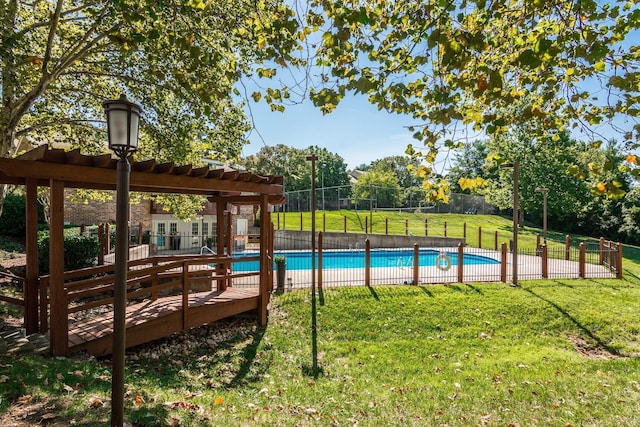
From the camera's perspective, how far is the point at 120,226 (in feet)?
9.01

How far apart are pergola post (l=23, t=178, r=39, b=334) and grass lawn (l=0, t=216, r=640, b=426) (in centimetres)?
125

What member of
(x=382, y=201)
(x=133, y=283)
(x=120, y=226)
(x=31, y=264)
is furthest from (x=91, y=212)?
(x=382, y=201)

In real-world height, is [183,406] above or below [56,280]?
below

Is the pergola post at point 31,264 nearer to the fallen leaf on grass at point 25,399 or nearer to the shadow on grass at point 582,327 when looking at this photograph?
the fallen leaf on grass at point 25,399

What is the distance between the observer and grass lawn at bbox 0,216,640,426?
3.46 m

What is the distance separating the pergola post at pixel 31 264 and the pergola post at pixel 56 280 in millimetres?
784

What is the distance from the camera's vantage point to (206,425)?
10.0 feet

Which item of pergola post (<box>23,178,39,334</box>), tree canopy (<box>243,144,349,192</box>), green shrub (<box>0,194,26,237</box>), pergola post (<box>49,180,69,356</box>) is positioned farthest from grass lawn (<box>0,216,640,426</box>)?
tree canopy (<box>243,144,349,192</box>)

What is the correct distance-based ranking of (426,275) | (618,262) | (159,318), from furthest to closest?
(618,262) → (426,275) → (159,318)

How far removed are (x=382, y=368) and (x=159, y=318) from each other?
368 centimetres

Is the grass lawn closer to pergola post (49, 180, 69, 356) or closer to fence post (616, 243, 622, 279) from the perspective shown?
pergola post (49, 180, 69, 356)

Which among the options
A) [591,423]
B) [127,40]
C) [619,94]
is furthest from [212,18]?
[591,423]

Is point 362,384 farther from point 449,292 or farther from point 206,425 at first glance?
point 449,292

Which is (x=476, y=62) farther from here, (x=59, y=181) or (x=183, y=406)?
(x=59, y=181)
